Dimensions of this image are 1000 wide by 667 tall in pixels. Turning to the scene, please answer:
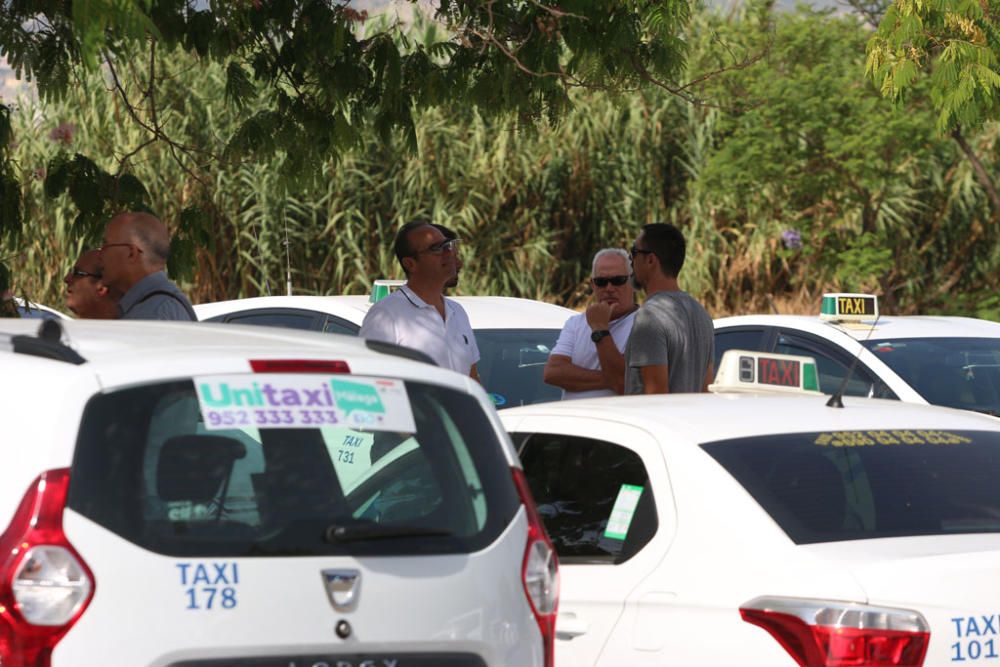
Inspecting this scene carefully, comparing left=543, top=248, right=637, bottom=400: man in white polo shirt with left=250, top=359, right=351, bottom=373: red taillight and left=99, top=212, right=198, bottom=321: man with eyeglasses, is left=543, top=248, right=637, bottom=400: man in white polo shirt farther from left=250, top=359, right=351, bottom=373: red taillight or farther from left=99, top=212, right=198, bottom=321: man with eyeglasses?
left=250, top=359, right=351, bottom=373: red taillight

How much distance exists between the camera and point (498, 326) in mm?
8422

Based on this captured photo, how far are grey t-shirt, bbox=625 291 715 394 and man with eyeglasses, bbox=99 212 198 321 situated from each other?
1586 mm

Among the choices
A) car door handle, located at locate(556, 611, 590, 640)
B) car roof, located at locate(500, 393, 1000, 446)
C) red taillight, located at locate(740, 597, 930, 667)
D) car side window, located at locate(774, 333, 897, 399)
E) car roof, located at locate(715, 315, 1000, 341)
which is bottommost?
car side window, located at locate(774, 333, 897, 399)

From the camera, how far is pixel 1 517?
9.95 ft

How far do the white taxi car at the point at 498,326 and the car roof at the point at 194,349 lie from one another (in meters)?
4.02

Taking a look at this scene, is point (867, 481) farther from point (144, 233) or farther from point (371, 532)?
point (144, 233)

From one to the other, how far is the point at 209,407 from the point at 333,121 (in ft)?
15.7

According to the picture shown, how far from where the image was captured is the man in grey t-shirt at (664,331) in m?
6.08

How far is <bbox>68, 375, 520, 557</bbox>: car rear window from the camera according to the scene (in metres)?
3.12

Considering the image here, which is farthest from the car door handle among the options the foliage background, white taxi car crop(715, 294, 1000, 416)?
the foliage background

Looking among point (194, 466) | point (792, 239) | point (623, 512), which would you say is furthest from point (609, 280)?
point (792, 239)

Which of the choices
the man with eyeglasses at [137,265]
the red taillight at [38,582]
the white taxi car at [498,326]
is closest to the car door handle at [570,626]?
the red taillight at [38,582]

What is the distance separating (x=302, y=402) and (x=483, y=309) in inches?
212

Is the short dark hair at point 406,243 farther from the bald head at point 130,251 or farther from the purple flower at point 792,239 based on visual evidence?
the purple flower at point 792,239
